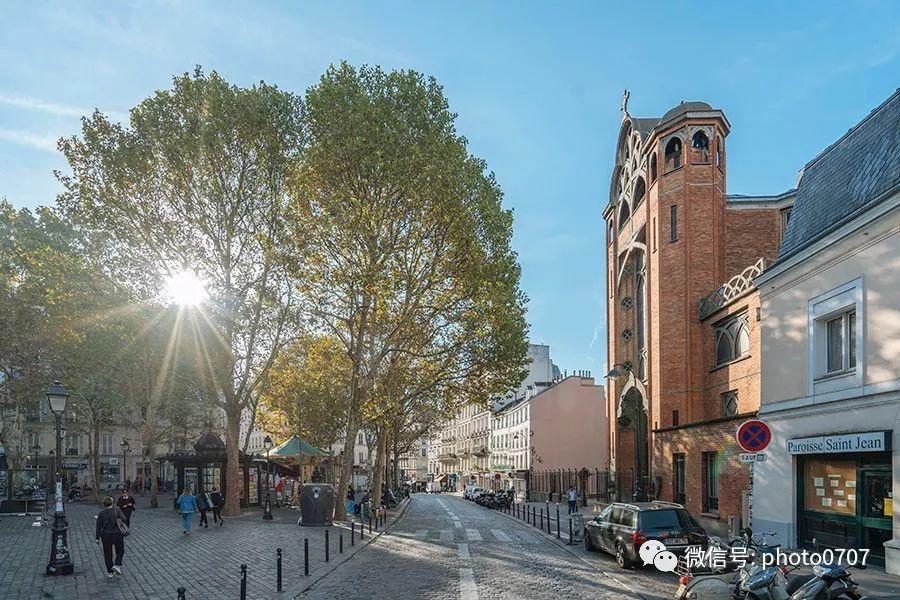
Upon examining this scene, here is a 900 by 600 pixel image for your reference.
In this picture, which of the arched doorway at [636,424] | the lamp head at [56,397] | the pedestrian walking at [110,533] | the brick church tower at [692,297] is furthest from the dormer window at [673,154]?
the pedestrian walking at [110,533]

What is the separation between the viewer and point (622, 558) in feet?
54.4

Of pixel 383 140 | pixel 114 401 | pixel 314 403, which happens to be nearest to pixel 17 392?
pixel 114 401

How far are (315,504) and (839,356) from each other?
1854 cm

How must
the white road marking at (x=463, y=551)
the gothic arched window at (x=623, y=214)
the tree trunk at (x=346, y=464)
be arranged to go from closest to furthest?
the white road marking at (x=463, y=551), the tree trunk at (x=346, y=464), the gothic arched window at (x=623, y=214)

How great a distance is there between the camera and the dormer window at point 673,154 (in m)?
33.2

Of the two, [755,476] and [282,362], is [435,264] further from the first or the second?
[755,476]

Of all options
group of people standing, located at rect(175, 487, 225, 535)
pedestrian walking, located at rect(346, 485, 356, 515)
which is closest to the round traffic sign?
group of people standing, located at rect(175, 487, 225, 535)

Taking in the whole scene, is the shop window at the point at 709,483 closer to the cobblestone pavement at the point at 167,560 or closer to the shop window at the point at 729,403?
the shop window at the point at 729,403

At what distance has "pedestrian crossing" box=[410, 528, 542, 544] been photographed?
24.5 meters

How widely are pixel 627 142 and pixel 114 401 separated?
35967 mm

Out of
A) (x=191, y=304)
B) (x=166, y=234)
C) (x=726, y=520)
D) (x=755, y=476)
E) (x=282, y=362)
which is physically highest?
(x=166, y=234)

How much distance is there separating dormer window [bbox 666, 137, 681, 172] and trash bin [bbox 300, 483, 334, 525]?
A: 2065 centimetres

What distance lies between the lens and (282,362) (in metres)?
36.7

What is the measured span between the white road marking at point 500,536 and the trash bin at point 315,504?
6.40 metres
